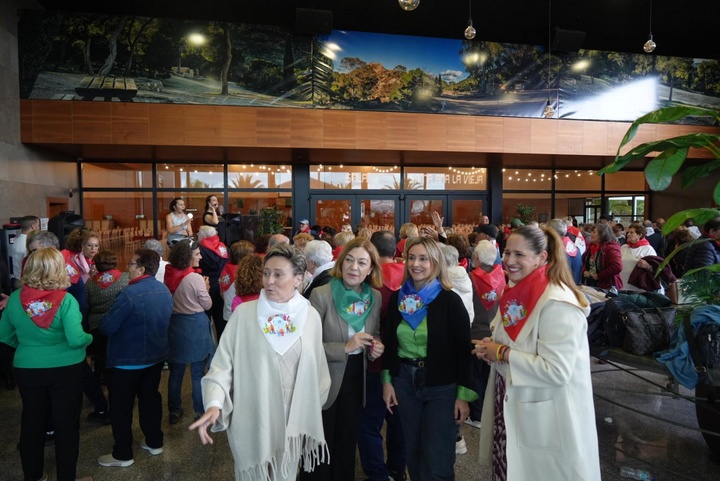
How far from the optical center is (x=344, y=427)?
2.59 meters

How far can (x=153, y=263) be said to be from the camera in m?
3.40

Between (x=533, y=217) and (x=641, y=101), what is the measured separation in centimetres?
429

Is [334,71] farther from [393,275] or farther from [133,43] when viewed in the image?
[393,275]

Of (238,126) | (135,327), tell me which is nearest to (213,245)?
(135,327)

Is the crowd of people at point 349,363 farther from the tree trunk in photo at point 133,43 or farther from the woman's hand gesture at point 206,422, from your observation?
the tree trunk in photo at point 133,43

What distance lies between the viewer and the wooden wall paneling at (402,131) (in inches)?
416

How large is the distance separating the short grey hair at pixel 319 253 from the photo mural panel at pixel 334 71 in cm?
759

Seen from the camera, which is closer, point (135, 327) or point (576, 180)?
point (135, 327)

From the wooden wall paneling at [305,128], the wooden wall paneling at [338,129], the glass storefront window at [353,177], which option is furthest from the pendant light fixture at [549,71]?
the wooden wall paneling at [305,128]

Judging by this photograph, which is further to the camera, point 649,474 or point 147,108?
point 147,108

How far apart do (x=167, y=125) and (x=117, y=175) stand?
3.05 metres

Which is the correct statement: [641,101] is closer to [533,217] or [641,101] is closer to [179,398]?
[533,217]

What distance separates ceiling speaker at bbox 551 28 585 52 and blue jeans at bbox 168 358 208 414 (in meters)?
11.6

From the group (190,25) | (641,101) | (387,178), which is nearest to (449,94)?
(387,178)
